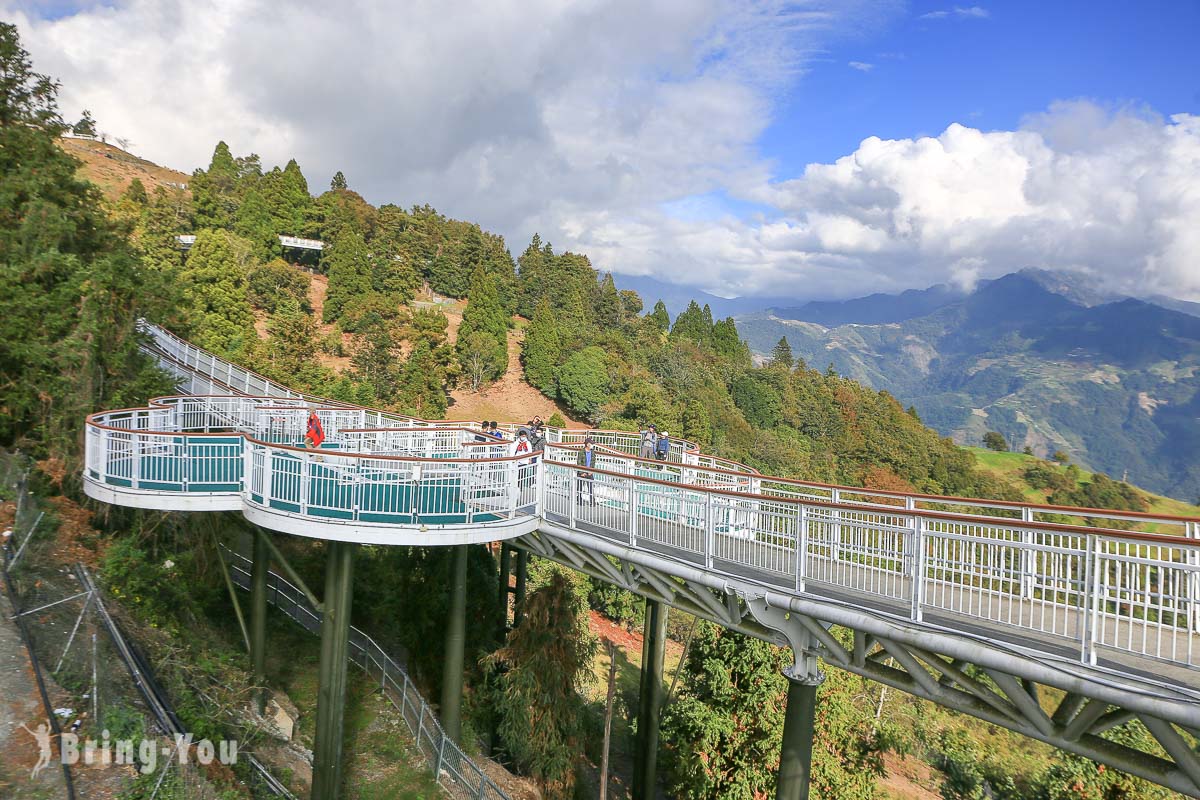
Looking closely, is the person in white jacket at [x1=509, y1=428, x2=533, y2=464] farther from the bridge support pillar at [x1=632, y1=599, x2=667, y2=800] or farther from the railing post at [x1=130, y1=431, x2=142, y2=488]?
the railing post at [x1=130, y1=431, x2=142, y2=488]

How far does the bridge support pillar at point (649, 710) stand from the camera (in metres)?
15.3

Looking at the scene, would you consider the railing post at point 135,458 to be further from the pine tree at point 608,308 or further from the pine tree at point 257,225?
the pine tree at point 608,308

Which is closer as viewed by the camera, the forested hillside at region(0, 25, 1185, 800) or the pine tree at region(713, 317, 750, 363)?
the forested hillside at region(0, 25, 1185, 800)

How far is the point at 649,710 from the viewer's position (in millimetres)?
15664

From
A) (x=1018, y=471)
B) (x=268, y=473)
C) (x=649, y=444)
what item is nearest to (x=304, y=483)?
(x=268, y=473)

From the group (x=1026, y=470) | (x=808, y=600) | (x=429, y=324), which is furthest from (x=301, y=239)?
(x=1026, y=470)

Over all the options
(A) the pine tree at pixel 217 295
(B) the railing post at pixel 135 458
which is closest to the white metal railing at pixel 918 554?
(B) the railing post at pixel 135 458

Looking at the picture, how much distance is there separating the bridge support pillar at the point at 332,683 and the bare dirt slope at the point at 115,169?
95.7m

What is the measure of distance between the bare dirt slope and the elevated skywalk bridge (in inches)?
3698

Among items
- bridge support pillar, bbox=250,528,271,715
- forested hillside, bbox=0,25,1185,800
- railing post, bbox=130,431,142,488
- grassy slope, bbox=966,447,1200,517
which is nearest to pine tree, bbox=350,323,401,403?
forested hillside, bbox=0,25,1185,800

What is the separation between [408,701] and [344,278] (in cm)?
5759

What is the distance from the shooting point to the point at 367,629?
20219mm

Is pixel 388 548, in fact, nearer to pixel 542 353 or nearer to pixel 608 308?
pixel 542 353

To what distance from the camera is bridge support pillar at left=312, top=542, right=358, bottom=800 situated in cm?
1077
